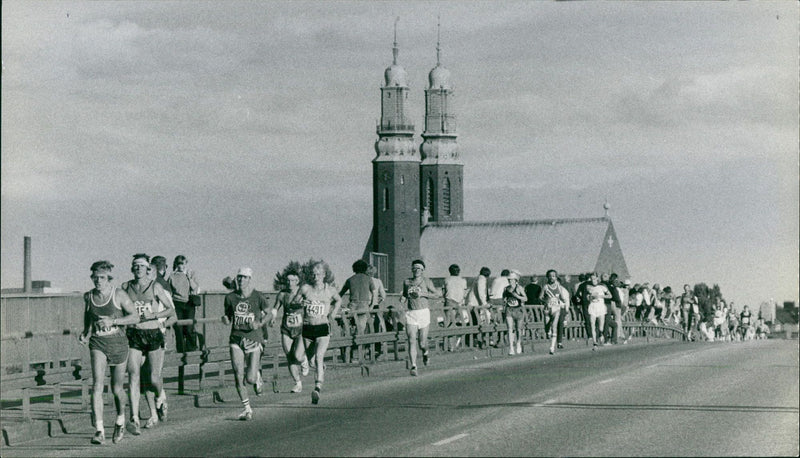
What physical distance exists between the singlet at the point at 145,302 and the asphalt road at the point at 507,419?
128 cm

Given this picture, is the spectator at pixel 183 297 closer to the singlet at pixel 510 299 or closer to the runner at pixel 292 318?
the runner at pixel 292 318

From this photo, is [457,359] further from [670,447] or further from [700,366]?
[670,447]

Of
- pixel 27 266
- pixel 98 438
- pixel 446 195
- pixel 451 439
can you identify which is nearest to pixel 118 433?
pixel 98 438

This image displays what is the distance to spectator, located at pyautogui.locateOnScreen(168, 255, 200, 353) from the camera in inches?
795

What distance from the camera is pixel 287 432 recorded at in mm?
14984

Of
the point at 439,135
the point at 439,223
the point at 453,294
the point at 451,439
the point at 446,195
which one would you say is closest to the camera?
the point at 451,439

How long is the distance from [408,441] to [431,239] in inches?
5796

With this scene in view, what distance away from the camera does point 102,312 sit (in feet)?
47.8

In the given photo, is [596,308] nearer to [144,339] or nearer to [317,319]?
A: [317,319]

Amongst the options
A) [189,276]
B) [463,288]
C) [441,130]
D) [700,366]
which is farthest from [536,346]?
[441,130]

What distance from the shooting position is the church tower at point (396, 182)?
145750 mm

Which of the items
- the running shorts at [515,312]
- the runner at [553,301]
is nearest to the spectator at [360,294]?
the running shorts at [515,312]

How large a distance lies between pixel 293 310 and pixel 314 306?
386 millimetres

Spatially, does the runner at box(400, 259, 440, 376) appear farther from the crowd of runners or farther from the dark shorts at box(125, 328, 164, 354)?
the dark shorts at box(125, 328, 164, 354)
